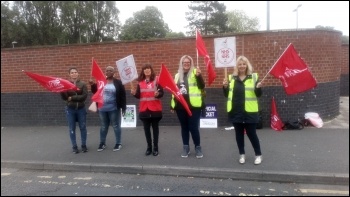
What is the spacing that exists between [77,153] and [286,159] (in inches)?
152

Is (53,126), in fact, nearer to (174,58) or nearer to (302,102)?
(174,58)

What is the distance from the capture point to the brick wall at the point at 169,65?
764 cm

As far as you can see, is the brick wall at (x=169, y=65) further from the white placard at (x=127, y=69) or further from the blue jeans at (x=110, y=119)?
the blue jeans at (x=110, y=119)

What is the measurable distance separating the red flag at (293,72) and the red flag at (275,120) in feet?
7.95

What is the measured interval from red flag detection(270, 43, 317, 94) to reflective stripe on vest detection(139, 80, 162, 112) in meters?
2.02

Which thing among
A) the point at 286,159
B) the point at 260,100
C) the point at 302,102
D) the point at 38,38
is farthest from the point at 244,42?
the point at 38,38

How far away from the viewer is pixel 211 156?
5496mm

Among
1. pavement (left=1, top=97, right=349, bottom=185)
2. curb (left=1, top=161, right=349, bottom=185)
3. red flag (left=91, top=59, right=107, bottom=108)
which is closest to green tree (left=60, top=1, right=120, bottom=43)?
pavement (left=1, top=97, right=349, bottom=185)

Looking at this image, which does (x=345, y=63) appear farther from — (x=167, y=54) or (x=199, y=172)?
(x=199, y=172)

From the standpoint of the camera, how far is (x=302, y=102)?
7.70 metres

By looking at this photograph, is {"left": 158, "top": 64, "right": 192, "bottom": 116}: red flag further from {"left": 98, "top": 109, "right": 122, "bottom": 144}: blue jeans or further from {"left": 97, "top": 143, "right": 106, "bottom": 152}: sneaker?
{"left": 97, "top": 143, "right": 106, "bottom": 152}: sneaker

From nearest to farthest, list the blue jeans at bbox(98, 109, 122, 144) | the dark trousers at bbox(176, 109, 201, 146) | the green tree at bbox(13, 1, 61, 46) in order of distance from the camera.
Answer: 1. the dark trousers at bbox(176, 109, 201, 146)
2. the blue jeans at bbox(98, 109, 122, 144)
3. the green tree at bbox(13, 1, 61, 46)

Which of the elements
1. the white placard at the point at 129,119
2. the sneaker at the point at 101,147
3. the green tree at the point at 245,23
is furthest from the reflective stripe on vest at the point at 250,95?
the green tree at the point at 245,23

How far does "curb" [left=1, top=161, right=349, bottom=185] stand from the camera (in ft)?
14.4
